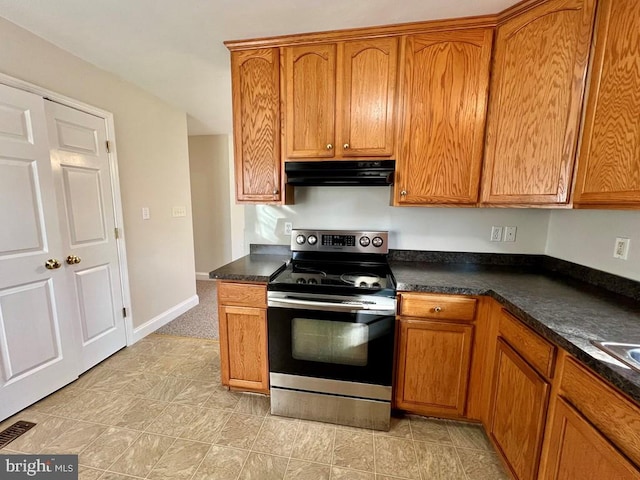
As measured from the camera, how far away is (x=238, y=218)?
4.48 m

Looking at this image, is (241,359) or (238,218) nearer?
(241,359)

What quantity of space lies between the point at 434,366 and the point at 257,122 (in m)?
1.92

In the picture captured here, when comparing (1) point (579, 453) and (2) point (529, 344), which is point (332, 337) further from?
(1) point (579, 453)

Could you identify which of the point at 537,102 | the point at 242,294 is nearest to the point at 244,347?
the point at 242,294

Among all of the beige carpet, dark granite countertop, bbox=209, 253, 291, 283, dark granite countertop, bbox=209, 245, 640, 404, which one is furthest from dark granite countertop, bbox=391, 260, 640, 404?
the beige carpet

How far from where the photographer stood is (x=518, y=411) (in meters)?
1.25

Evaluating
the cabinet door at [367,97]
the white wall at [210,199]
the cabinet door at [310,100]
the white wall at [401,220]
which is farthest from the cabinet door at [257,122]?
the white wall at [210,199]

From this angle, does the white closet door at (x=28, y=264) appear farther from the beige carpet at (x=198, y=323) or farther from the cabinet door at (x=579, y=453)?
the cabinet door at (x=579, y=453)

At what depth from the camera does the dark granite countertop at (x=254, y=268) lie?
1696 millimetres

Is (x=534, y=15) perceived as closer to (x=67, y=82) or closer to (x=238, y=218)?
(x=67, y=82)

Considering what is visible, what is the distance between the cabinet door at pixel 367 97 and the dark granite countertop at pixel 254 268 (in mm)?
901

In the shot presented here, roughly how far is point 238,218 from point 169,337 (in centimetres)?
219

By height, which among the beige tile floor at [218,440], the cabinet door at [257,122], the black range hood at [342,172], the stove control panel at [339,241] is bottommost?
the beige tile floor at [218,440]

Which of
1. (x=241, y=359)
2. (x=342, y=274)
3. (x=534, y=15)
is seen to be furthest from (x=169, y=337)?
(x=534, y=15)
